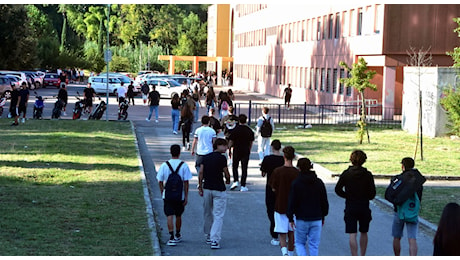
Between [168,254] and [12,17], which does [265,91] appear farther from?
[168,254]

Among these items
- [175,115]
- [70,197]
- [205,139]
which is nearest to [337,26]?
[175,115]

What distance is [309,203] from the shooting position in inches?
394

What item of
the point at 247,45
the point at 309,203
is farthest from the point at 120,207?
the point at 247,45

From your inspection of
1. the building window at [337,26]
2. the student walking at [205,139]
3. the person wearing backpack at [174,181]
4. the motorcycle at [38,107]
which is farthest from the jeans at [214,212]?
the building window at [337,26]

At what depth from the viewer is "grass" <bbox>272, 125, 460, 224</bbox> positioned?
17.6 metres

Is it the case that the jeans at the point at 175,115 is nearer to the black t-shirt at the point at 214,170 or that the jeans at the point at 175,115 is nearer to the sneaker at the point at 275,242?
the sneaker at the point at 275,242

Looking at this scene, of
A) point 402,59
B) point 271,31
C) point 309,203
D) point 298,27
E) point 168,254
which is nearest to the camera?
point 309,203

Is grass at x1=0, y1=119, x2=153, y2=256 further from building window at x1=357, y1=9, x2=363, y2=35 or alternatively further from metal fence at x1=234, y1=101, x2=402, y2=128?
building window at x1=357, y1=9, x2=363, y2=35

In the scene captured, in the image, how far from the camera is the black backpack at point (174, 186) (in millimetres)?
11688

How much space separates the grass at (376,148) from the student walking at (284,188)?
9740 millimetres

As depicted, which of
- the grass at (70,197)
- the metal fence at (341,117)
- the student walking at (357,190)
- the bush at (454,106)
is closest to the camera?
the student walking at (357,190)

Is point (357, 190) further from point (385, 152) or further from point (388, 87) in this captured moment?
point (388, 87)

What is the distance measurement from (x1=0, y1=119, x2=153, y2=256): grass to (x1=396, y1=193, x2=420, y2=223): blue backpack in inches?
134

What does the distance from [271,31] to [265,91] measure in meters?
5.55
